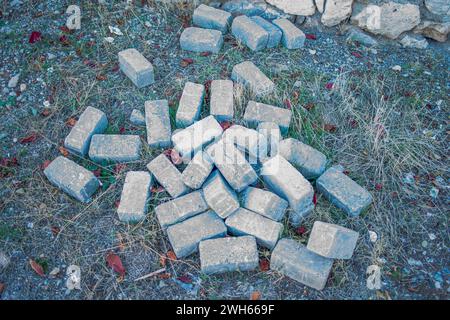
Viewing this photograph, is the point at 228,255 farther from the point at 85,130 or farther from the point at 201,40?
the point at 201,40

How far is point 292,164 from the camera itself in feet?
10.5

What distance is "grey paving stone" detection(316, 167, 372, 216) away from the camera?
10.1 feet

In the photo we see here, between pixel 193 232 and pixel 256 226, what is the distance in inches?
16.6

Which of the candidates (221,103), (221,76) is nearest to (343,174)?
(221,103)

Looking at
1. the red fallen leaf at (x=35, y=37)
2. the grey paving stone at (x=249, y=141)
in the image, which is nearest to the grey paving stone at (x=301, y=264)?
the grey paving stone at (x=249, y=141)

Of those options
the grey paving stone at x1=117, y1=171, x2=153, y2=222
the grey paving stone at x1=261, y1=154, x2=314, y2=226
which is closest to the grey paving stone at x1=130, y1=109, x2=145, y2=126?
the grey paving stone at x1=117, y1=171, x2=153, y2=222

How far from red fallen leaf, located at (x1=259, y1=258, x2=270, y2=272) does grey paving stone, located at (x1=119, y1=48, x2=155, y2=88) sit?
5.86 feet

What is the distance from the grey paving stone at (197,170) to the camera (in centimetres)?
303

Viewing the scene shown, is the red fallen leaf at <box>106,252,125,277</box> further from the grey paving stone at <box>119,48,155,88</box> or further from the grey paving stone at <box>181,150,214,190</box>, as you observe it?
the grey paving stone at <box>119,48,155,88</box>

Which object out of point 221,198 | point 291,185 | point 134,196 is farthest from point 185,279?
point 291,185

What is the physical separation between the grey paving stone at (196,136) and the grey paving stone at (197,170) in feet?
0.48

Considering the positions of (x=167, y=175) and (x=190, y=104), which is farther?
(x=190, y=104)

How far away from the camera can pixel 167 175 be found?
3160 millimetres

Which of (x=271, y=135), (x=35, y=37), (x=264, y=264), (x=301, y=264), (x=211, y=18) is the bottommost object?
(x=264, y=264)
